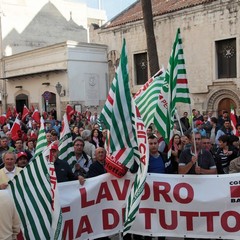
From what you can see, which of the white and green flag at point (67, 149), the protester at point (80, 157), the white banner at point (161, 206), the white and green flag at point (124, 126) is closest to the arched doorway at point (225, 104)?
the protester at point (80, 157)

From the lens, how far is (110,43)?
26.4m

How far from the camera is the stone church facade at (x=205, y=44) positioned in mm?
19781

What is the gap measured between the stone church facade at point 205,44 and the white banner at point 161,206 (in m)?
14.6

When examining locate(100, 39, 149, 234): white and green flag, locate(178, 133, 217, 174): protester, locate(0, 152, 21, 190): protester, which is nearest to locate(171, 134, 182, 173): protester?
locate(178, 133, 217, 174): protester

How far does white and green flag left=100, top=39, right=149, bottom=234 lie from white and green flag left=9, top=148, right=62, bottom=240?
0.95 metres

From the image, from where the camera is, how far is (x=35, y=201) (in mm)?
4785

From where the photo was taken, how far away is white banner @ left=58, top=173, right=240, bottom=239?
5.58 m

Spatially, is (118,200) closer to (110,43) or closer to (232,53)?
(232,53)

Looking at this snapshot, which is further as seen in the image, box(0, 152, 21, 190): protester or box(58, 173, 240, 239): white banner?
box(58, 173, 240, 239): white banner

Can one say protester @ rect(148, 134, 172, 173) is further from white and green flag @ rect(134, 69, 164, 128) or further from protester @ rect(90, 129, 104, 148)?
protester @ rect(90, 129, 104, 148)

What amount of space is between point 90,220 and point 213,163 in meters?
1.93

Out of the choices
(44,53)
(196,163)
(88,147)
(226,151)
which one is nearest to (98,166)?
(196,163)

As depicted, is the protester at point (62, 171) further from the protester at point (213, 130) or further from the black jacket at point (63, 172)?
the protester at point (213, 130)

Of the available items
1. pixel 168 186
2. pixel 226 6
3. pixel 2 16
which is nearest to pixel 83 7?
pixel 2 16
